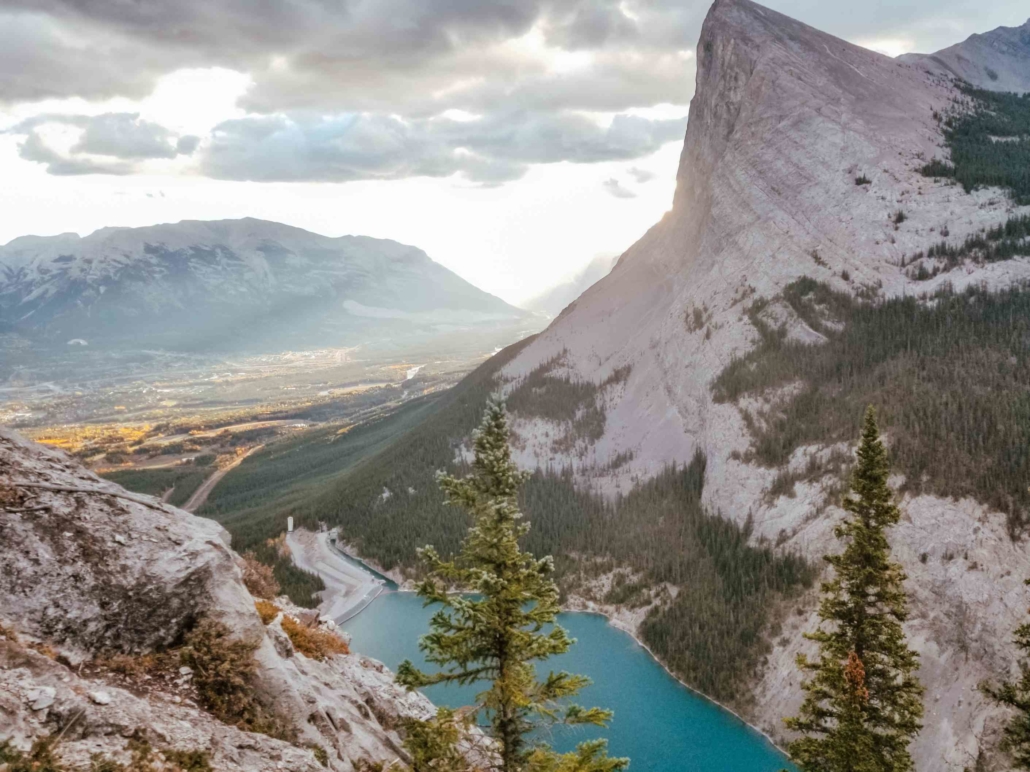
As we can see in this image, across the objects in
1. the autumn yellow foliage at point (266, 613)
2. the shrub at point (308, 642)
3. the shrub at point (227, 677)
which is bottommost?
the shrub at point (308, 642)

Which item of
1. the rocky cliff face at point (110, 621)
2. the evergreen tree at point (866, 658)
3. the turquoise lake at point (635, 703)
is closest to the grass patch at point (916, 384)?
the turquoise lake at point (635, 703)

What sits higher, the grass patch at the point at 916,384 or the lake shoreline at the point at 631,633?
the grass patch at the point at 916,384

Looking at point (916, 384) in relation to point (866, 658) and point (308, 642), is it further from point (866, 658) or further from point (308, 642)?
point (308, 642)

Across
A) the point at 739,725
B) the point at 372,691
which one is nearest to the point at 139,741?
the point at 372,691

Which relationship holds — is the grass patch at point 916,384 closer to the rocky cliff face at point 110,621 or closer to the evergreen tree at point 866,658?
the evergreen tree at point 866,658

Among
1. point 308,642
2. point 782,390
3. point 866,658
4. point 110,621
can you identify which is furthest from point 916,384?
point 110,621

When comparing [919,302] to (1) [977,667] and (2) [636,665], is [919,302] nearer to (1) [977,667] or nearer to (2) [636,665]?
(1) [977,667]
